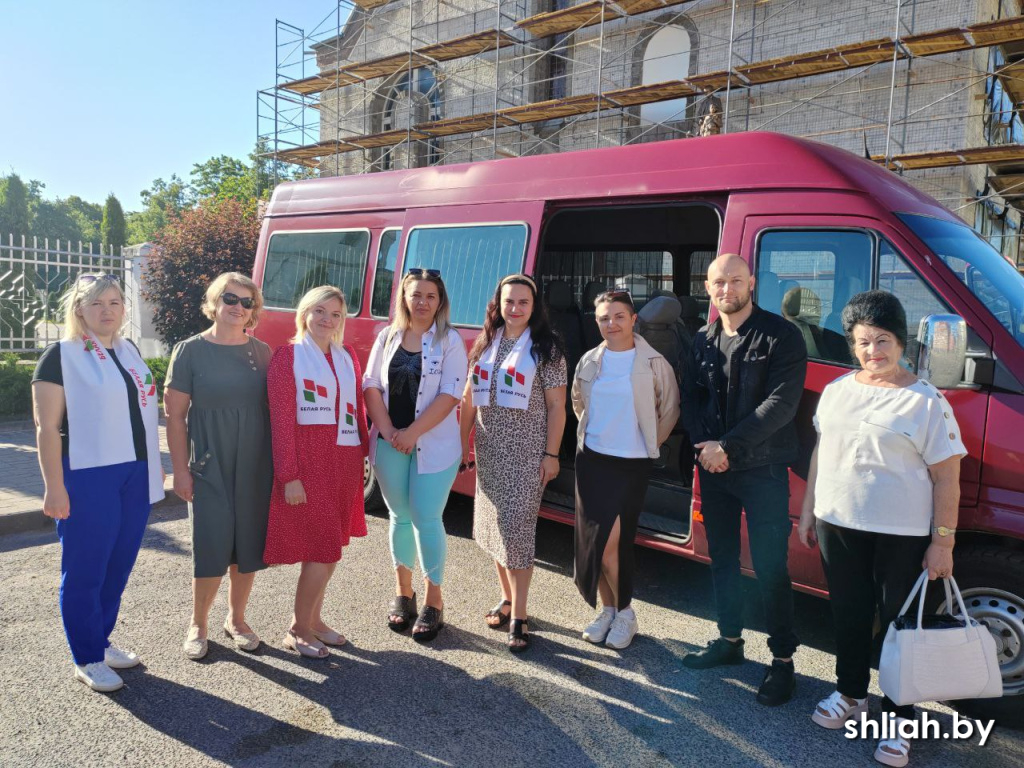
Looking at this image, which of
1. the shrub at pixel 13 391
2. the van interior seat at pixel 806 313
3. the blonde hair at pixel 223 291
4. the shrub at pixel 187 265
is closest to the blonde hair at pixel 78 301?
the blonde hair at pixel 223 291

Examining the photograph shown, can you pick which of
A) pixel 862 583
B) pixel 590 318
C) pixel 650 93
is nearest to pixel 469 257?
pixel 590 318

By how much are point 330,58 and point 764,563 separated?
25697 mm

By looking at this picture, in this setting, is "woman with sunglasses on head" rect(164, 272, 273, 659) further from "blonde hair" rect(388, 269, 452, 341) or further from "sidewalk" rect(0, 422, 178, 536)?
"sidewalk" rect(0, 422, 178, 536)

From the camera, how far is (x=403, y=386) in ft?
12.3

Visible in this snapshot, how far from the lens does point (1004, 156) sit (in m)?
13.1


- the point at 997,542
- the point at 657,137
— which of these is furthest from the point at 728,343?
the point at 657,137

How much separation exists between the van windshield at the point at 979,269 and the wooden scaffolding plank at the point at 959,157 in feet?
36.0

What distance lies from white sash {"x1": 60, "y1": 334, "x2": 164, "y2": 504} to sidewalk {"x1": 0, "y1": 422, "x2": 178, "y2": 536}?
3.07 metres

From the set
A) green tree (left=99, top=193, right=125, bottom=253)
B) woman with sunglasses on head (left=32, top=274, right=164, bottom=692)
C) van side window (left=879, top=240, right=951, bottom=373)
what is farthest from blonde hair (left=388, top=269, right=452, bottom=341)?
green tree (left=99, top=193, right=125, bottom=253)

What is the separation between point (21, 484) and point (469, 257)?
4.46 m

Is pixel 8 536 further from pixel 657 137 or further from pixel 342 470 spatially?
pixel 657 137

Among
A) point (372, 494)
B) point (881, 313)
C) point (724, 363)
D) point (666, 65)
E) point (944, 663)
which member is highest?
point (666, 65)

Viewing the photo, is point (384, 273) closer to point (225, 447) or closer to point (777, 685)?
point (225, 447)

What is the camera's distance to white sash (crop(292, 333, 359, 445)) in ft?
11.2
